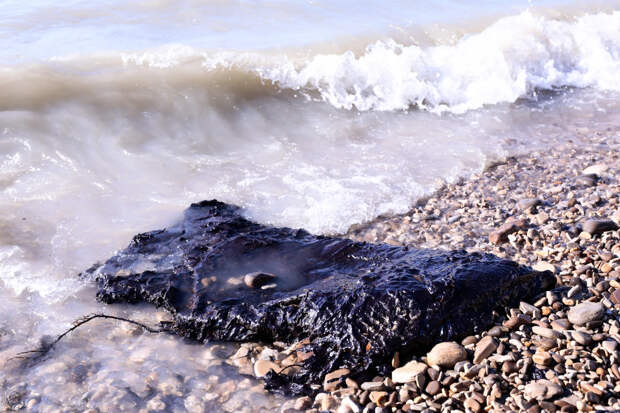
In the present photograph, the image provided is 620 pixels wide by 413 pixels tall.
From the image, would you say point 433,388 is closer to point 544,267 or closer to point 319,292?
point 319,292

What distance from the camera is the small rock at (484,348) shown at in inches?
122

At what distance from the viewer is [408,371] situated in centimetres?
309

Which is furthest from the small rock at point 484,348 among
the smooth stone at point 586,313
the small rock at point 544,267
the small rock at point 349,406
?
the small rock at point 544,267

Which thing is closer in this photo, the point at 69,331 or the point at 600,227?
the point at 69,331

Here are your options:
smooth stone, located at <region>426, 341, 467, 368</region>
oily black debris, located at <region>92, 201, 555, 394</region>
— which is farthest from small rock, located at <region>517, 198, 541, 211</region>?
smooth stone, located at <region>426, 341, 467, 368</region>

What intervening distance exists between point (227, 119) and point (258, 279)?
393cm

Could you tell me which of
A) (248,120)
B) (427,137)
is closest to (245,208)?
(248,120)

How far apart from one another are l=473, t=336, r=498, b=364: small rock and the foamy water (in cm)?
121

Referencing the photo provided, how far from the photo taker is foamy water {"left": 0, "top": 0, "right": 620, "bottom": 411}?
4.04 metres

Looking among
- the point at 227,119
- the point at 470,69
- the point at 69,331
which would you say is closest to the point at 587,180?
the point at 470,69

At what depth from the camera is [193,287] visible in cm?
394

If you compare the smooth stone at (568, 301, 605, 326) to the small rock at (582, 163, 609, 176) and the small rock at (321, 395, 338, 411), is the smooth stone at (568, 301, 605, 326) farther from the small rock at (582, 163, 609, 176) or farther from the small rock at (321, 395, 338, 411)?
the small rock at (582, 163, 609, 176)

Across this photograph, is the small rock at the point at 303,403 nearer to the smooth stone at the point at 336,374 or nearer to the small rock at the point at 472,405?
the smooth stone at the point at 336,374

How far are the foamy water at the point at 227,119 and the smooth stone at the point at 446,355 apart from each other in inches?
38.2
